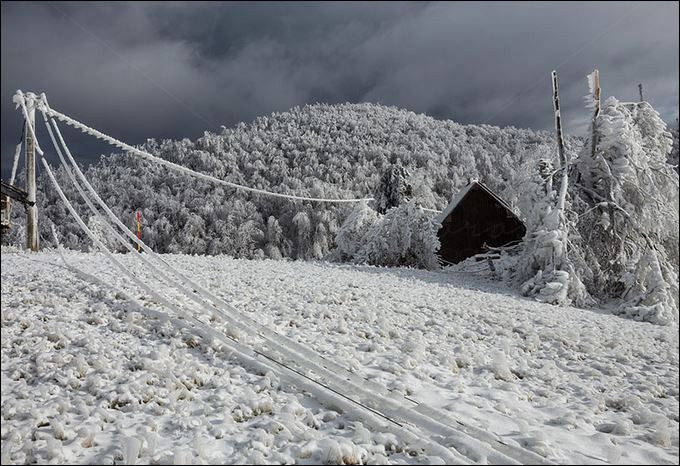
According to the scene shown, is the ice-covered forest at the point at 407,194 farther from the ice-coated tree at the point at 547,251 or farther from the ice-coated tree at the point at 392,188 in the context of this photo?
the ice-coated tree at the point at 392,188

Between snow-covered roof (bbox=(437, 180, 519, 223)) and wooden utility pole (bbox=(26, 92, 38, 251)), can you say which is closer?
wooden utility pole (bbox=(26, 92, 38, 251))

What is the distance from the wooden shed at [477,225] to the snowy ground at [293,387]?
1595 centimetres

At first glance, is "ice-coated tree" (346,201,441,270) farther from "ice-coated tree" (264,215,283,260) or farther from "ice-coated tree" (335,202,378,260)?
"ice-coated tree" (264,215,283,260)

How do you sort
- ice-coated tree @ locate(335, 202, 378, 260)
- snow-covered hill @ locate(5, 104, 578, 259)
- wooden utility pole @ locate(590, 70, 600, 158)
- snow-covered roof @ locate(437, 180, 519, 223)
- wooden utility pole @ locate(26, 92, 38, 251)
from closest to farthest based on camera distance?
wooden utility pole @ locate(26, 92, 38, 251)
wooden utility pole @ locate(590, 70, 600, 158)
snow-covered roof @ locate(437, 180, 519, 223)
ice-coated tree @ locate(335, 202, 378, 260)
snow-covered hill @ locate(5, 104, 578, 259)

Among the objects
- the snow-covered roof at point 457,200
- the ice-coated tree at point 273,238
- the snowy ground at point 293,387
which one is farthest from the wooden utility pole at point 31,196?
the ice-coated tree at point 273,238

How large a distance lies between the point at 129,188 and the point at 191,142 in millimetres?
18528

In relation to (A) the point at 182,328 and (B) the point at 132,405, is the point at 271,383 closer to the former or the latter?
(B) the point at 132,405

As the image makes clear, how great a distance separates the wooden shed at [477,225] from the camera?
25.7 meters

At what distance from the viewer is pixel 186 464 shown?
3.41 metres

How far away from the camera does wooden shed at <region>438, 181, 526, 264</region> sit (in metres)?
25.7

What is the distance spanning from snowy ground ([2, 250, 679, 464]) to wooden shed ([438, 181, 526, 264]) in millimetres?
15955

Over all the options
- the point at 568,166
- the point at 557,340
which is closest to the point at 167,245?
the point at 568,166

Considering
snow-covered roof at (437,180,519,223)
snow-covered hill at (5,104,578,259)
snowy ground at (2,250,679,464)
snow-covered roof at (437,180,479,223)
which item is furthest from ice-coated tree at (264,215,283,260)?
snowy ground at (2,250,679,464)

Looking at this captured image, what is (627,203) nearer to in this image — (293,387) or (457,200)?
(457,200)
